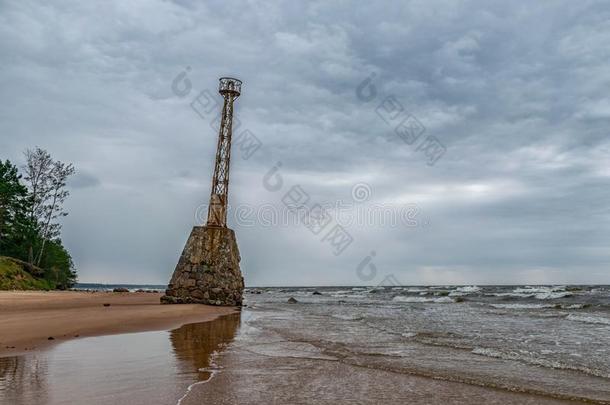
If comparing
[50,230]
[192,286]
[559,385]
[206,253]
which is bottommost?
[559,385]

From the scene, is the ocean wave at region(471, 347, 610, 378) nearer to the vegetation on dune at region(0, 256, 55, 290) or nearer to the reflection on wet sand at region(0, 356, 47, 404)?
the reflection on wet sand at region(0, 356, 47, 404)

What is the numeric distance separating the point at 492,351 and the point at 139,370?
7.61 m

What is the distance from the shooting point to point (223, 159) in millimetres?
27703

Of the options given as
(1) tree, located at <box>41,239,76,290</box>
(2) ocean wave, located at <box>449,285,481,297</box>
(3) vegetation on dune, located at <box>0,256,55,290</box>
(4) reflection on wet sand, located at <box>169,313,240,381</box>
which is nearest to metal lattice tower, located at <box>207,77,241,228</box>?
(4) reflection on wet sand, located at <box>169,313,240,381</box>

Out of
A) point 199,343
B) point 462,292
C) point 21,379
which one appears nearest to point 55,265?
point 199,343

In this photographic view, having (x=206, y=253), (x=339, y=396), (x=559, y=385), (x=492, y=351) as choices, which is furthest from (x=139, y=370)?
(x=206, y=253)

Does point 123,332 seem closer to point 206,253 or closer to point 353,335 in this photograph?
point 353,335

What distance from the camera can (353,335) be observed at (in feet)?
44.5

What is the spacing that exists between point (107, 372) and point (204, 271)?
19.8m

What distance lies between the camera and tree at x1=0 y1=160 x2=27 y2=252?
41591 mm

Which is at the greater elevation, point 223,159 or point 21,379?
point 223,159

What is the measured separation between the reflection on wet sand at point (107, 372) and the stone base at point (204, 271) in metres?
15.3

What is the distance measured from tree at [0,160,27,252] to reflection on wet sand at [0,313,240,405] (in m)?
37.5

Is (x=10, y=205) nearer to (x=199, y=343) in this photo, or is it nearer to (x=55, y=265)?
(x=55, y=265)
